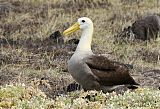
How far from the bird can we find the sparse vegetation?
40cm

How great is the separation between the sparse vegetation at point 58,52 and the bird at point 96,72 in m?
0.40

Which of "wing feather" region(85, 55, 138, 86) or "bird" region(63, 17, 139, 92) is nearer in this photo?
"bird" region(63, 17, 139, 92)

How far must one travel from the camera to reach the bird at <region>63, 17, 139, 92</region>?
7691mm

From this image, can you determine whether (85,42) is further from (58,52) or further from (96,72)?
(58,52)

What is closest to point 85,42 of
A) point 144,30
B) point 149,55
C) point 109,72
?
point 109,72

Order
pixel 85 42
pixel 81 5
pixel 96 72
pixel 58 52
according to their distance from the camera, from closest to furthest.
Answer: pixel 96 72 < pixel 85 42 < pixel 58 52 < pixel 81 5

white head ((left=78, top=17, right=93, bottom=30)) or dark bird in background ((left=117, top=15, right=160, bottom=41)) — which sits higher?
white head ((left=78, top=17, right=93, bottom=30))

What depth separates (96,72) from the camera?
7836mm

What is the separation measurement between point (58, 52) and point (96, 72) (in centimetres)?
390

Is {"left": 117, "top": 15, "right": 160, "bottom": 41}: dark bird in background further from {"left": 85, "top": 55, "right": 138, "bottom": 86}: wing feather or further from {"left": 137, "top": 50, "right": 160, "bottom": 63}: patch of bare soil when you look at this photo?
{"left": 85, "top": 55, "right": 138, "bottom": 86}: wing feather

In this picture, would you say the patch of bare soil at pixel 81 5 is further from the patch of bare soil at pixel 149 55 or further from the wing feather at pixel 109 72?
the wing feather at pixel 109 72

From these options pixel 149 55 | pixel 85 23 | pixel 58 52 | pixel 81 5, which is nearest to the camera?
pixel 85 23

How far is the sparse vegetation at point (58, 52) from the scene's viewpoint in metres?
6.04

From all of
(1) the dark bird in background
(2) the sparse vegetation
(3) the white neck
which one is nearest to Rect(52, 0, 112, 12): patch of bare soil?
(2) the sparse vegetation
